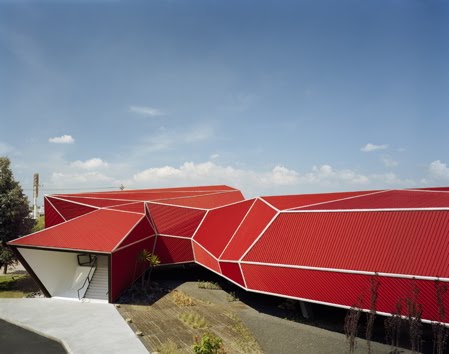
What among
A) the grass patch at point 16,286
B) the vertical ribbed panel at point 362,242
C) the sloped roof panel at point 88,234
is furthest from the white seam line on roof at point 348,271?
the grass patch at point 16,286

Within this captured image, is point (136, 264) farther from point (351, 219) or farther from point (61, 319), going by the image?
point (351, 219)

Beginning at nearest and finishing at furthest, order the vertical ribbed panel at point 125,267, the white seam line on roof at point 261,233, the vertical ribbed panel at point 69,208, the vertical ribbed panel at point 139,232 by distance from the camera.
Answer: the white seam line on roof at point 261,233, the vertical ribbed panel at point 125,267, the vertical ribbed panel at point 139,232, the vertical ribbed panel at point 69,208

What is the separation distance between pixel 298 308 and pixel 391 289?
7477 mm

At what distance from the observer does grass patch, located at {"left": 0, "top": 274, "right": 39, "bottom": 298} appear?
2794cm

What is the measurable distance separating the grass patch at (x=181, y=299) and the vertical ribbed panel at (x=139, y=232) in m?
5.05

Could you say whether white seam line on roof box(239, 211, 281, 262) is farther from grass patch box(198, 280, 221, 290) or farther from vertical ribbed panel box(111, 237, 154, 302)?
vertical ribbed panel box(111, 237, 154, 302)

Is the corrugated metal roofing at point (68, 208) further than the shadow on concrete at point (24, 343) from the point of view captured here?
Yes

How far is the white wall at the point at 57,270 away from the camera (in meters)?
25.0

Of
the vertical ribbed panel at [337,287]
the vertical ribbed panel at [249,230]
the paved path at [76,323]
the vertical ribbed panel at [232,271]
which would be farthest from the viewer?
the vertical ribbed panel at [249,230]

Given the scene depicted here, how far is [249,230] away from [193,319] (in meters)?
7.31

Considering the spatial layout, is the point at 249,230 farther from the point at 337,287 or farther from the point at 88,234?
the point at 88,234

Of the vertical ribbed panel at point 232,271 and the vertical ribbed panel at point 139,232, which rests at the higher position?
the vertical ribbed panel at point 139,232

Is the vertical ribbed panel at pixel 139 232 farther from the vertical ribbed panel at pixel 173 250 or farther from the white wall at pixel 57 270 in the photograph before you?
the white wall at pixel 57 270

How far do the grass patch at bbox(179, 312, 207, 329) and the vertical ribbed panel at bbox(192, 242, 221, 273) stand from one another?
4.20m
